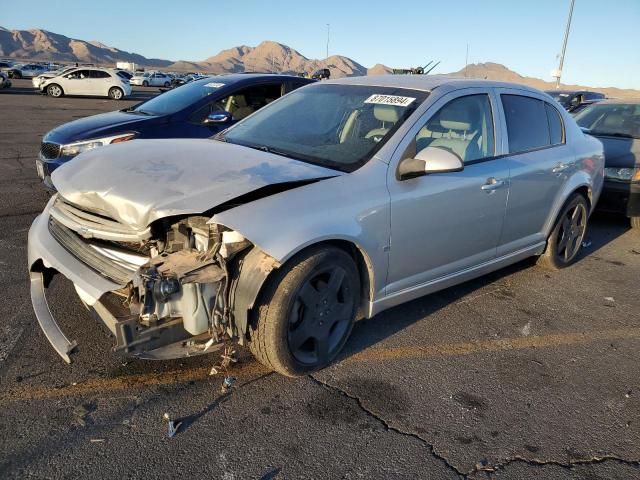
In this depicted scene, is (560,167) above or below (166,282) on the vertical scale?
above

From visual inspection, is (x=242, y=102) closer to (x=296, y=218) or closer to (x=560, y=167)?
(x=560, y=167)

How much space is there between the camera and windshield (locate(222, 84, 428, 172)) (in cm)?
346

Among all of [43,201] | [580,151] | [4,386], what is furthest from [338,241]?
[43,201]

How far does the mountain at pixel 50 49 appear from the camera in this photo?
15750cm

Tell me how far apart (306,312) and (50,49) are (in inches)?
7825

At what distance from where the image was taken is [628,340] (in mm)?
3939

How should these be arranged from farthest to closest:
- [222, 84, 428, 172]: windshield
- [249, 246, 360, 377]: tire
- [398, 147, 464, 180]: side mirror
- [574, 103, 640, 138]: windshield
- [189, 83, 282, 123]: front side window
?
1. [574, 103, 640, 138]: windshield
2. [189, 83, 282, 123]: front side window
3. [222, 84, 428, 172]: windshield
4. [398, 147, 464, 180]: side mirror
5. [249, 246, 360, 377]: tire

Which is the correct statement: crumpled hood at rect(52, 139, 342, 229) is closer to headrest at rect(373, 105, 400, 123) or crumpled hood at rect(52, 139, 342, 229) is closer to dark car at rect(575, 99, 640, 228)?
headrest at rect(373, 105, 400, 123)

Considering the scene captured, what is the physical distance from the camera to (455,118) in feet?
12.6

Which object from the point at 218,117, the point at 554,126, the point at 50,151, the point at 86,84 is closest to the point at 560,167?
the point at 554,126

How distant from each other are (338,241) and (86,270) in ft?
4.57

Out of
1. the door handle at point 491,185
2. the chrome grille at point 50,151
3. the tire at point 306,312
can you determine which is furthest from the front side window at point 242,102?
the tire at point 306,312

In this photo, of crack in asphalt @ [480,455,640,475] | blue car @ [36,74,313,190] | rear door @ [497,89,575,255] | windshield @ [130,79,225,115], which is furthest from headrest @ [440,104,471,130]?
windshield @ [130,79,225,115]

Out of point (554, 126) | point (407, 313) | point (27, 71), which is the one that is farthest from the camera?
point (27, 71)
